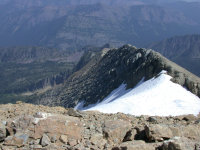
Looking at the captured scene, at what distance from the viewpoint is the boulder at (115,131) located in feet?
53.7

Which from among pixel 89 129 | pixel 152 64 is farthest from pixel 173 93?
pixel 89 129

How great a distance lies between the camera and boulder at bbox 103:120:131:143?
644 inches

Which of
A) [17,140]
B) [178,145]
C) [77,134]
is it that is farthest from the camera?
[77,134]

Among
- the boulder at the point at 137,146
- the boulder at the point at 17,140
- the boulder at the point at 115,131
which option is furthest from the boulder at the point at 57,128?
the boulder at the point at 137,146

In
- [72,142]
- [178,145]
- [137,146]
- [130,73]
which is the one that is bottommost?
[72,142]

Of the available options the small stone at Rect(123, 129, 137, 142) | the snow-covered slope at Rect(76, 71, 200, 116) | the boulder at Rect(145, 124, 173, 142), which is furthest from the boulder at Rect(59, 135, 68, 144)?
the snow-covered slope at Rect(76, 71, 200, 116)

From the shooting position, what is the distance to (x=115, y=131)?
16.6 metres

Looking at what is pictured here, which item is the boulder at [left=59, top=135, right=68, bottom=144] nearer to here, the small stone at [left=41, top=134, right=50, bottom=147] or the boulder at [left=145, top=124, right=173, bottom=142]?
the small stone at [left=41, top=134, right=50, bottom=147]

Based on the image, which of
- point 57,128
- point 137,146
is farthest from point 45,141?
point 137,146

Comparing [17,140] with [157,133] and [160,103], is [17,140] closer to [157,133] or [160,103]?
[157,133]

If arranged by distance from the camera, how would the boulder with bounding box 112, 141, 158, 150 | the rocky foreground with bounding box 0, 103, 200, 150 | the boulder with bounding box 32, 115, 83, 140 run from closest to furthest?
the boulder with bounding box 112, 141, 158, 150, the rocky foreground with bounding box 0, 103, 200, 150, the boulder with bounding box 32, 115, 83, 140

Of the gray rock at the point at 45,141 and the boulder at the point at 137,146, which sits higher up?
the boulder at the point at 137,146

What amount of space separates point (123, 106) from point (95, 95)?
37.2m

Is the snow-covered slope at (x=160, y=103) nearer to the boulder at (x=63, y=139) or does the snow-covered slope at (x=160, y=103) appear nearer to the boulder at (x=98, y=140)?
the boulder at (x=98, y=140)
